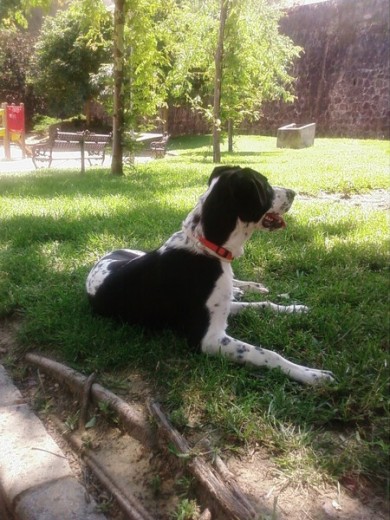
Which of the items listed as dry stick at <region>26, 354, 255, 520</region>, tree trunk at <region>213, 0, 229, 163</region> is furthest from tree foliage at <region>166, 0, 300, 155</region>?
dry stick at <region>26, 354, 255, 520</region>

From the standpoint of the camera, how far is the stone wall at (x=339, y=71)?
68.1 feet

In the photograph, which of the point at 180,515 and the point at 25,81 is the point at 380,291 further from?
the point at 25,81

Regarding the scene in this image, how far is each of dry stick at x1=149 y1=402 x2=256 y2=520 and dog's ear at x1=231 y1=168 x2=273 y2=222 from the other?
4.44ft

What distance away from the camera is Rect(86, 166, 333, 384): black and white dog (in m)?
2.85

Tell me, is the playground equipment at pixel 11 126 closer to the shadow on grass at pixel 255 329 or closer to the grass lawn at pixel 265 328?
the grass lawn at pixel 265 328

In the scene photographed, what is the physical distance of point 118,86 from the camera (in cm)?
988

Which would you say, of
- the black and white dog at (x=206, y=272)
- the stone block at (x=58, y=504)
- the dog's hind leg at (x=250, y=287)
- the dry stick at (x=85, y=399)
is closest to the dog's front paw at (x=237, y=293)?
the dog's hind leg at (x=250, y=287)

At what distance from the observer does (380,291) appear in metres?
3.46

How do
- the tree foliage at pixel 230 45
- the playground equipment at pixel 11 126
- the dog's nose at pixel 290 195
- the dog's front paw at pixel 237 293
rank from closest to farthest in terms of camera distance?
the dog's nose at pixel 290 195, the dog's front paw at pixel 237 293, the tree foliage at pixel 230 45, the playground equipment at pixel 11 126

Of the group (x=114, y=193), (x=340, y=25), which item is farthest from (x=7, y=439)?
Result: (x=340, y=25)

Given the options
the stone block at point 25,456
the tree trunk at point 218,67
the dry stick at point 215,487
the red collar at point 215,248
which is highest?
the tree trunk at point 218,67

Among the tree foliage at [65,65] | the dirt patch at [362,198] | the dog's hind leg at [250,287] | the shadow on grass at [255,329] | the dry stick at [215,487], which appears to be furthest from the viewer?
the tree foliage at [65,65]

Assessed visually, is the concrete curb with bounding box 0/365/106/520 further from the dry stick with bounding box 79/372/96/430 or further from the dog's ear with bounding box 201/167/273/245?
the dog's ear with bounding box 201/167/273/245

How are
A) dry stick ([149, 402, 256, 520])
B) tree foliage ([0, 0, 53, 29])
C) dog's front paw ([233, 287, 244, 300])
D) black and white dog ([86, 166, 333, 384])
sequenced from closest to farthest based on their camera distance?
1. dry stick ([149, 402, 256, 520])
2. black and white dog ([86, 166, 333, 384])
3. dog's front paw ([233, 287, 244, 300])
4. tree foliage ([0, 0, 53, 29])
